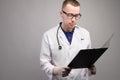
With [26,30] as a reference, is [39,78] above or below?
below

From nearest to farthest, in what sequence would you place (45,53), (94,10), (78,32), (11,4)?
(45,53), (78,32), (11,4), (94,10)

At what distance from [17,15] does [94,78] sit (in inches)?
45.5

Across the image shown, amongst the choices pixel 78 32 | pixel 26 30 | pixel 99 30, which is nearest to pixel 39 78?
pixel 26 30

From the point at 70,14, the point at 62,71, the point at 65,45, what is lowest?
the point at 62,71

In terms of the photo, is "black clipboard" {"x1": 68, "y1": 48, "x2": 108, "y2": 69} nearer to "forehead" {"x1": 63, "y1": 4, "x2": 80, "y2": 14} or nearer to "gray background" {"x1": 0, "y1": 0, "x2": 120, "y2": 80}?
"forehead" {"x1": 63, "y1": 4, "x2": 80, "y2": 14}

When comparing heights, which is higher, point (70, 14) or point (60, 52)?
point (70, 14)

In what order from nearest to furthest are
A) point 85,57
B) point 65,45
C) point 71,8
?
point 85,57 < point 71,8 < point 65,45

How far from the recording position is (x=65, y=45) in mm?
2146

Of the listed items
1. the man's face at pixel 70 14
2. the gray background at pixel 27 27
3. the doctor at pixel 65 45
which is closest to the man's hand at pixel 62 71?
the doctor at pixel 65 45

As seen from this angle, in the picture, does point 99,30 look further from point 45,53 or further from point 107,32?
point 45,53

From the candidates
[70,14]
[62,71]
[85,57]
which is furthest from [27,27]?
[85,57]

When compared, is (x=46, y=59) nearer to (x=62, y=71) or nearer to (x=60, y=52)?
(x=60, y=52)

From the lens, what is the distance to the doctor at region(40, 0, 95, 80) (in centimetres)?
205

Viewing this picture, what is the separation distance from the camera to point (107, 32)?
2725mm
